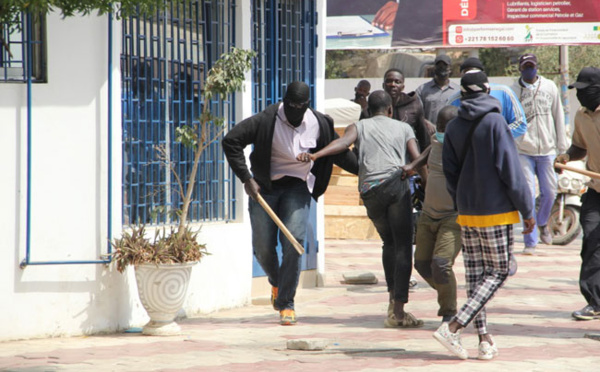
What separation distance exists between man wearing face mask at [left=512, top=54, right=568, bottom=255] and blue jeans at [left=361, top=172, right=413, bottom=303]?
4536 millimetres

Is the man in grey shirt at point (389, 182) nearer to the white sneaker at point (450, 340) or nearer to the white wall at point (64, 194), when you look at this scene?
the white sneaker at point (450, 340)

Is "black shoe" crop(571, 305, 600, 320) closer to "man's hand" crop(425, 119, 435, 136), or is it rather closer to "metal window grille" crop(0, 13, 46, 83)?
"man's hand" crop(425, 119, 435, 136)

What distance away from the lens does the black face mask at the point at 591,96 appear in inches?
326

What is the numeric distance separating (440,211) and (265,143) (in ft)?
4.85

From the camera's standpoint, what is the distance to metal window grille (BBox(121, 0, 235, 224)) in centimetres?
834

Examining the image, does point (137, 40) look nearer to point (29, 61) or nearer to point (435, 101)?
point (29, 61)

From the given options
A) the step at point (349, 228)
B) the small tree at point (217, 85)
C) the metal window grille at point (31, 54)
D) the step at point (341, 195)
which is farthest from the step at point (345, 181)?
the metal window grille at point (31, 54)

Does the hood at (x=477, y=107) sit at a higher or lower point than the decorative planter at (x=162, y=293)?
higher

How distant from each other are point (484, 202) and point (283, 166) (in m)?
2.03

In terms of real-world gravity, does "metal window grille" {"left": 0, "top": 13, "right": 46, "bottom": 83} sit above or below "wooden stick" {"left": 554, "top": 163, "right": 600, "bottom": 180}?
above

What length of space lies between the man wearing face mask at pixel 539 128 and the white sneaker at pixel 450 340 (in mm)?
5826

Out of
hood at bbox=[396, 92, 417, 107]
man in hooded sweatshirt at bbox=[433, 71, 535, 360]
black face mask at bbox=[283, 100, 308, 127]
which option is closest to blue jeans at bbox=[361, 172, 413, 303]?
black face mask at bbox=[283, 100, 308, 127]

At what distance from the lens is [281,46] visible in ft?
33.0

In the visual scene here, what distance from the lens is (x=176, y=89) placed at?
8.82m
